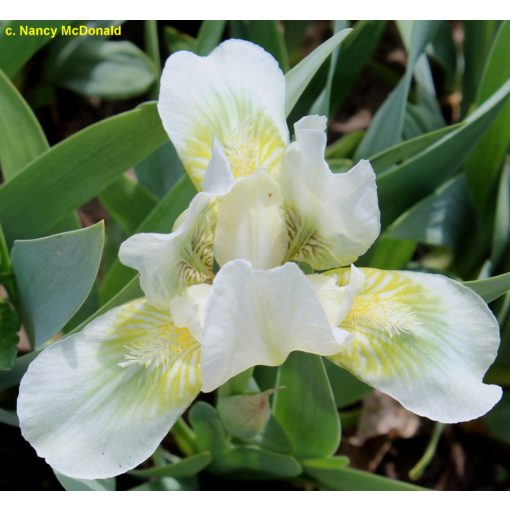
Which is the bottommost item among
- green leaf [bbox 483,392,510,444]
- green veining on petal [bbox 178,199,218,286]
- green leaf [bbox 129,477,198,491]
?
green leaf [bbox 483,392,510,444]

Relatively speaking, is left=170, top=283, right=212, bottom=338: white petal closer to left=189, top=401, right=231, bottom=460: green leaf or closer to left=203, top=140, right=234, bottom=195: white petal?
left=203, top=140, right=234, bottom=195: white petal

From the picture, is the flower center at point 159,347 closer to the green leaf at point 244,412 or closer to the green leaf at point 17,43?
the green leaf at point 244,412

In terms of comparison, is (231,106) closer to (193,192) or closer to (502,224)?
(193,192)

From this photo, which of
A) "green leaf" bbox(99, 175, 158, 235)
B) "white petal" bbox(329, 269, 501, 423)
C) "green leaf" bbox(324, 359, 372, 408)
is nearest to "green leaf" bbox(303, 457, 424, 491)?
"green leaf" bbox(324, 359, 372, 408)

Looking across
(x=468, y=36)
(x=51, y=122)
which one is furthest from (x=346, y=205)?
(x=51, y=122)

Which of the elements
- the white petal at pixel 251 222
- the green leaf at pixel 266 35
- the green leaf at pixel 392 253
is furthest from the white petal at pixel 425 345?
the green leaf at pixel 266 35

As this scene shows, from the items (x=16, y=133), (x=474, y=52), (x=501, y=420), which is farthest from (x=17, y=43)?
(x=501, y=420)

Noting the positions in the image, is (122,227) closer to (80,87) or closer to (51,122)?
(80,87)

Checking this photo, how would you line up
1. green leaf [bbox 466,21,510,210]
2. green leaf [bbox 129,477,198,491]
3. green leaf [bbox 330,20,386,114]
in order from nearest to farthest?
1. green leaf [bbox 129,477,198,491]
2. green leaf [bbox 466,21,510,210]
3. green leaf [bbox 330,20,386,114]
